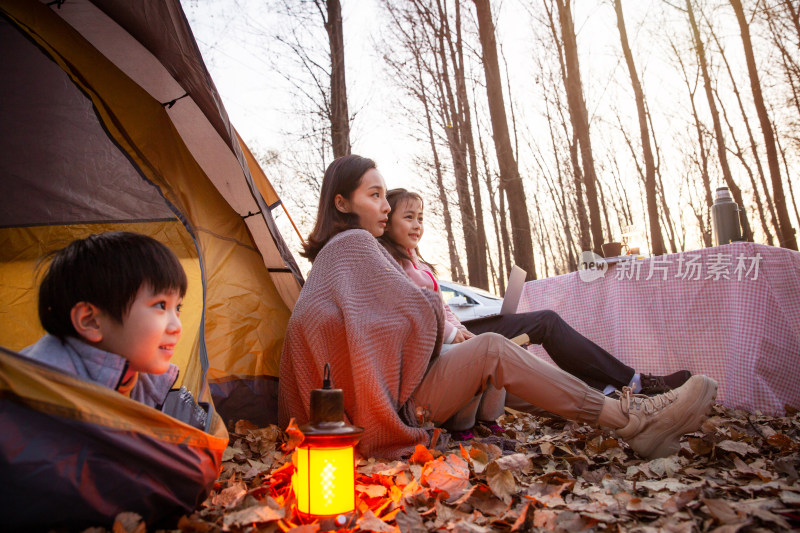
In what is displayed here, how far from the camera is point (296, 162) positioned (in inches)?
485

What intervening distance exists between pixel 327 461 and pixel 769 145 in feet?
42.1

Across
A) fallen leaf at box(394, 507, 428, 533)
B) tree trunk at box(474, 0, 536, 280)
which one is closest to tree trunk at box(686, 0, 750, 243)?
tree trunk at box(474, 0, 536, 280)

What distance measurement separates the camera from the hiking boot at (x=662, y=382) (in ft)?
9.99

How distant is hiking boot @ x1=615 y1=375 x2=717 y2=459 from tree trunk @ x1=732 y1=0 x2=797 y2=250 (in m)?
10.4

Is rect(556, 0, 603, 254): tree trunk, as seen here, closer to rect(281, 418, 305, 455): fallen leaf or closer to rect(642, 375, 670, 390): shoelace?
rect(642, 375, 670, 390): shoelace

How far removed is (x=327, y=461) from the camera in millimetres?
1514

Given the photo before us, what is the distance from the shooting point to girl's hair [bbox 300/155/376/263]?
2.62 metres

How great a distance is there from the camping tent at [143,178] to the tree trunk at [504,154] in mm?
5016

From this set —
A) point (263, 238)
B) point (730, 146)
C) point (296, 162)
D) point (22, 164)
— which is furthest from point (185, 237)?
point (730, 146)

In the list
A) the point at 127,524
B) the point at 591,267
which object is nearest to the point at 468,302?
the point at 591,267

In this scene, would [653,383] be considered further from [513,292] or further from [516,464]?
[516,464]

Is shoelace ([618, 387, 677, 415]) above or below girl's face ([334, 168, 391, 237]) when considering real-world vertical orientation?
below

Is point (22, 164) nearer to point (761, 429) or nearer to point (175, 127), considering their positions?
point (175, 127)

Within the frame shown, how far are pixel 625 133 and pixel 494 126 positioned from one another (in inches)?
612
